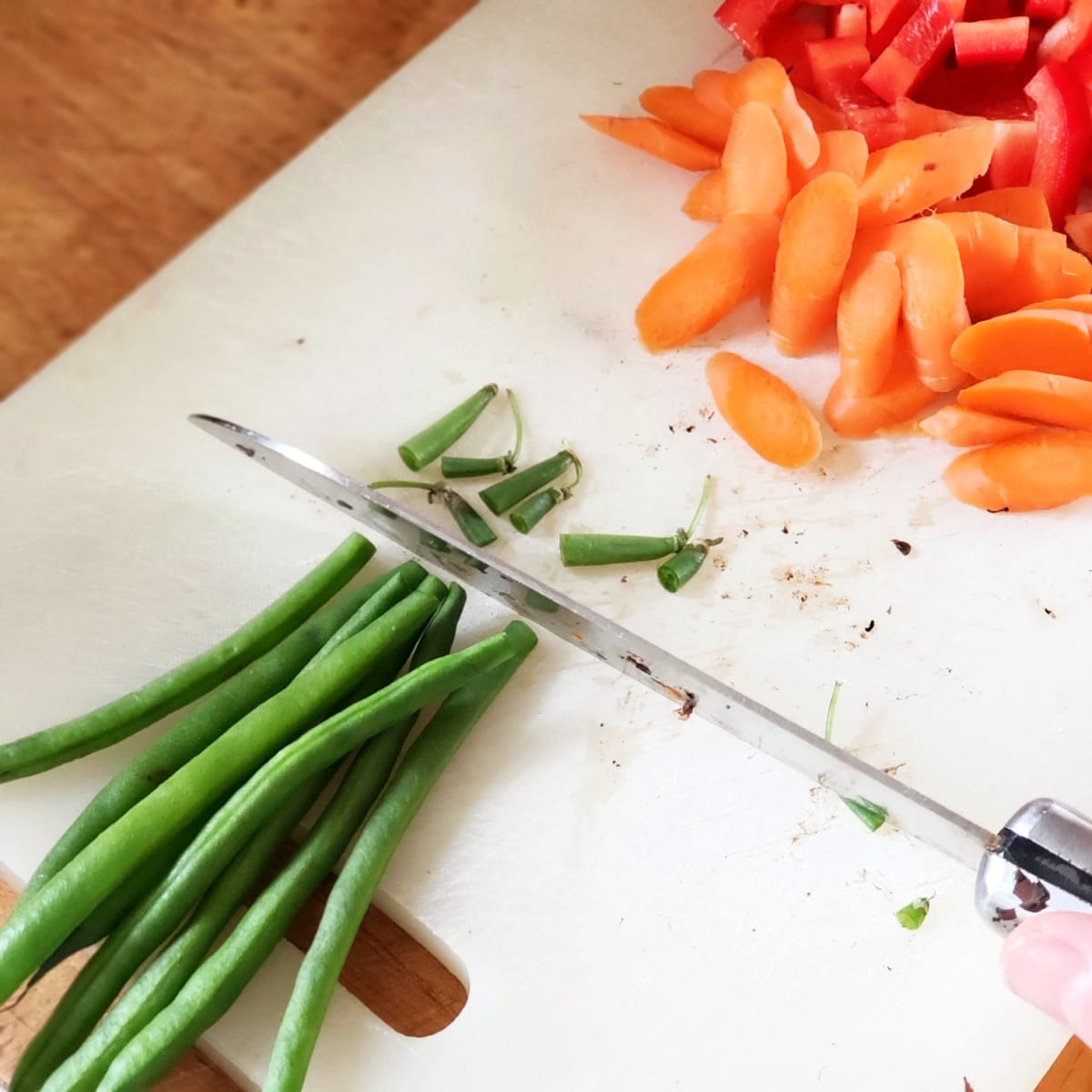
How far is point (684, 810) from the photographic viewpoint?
1.70m

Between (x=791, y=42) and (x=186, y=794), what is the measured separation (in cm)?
183

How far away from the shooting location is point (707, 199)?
7.12ft

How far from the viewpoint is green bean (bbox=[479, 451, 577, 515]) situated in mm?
1928

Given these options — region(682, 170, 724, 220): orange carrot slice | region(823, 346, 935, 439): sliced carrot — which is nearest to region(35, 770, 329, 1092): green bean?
region(823, 346, 935, 439): sliced carrot

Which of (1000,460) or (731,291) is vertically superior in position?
(731,291)

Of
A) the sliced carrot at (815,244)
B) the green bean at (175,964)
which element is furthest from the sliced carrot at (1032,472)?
the green bean at (175,964)

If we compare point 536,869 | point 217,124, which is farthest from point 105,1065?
point 217,124

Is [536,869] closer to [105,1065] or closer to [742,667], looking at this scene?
[742,667]

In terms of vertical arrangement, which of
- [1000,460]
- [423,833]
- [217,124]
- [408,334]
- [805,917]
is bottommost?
[805,917]

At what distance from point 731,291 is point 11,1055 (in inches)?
62.8

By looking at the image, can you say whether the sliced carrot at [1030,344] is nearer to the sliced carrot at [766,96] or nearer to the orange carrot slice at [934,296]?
the orange carrot slice at [934,296]

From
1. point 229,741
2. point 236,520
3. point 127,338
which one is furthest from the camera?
point 127,338

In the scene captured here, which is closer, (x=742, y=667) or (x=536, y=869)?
(x=536, y=869)

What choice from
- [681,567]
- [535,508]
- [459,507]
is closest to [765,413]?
[681,567]
